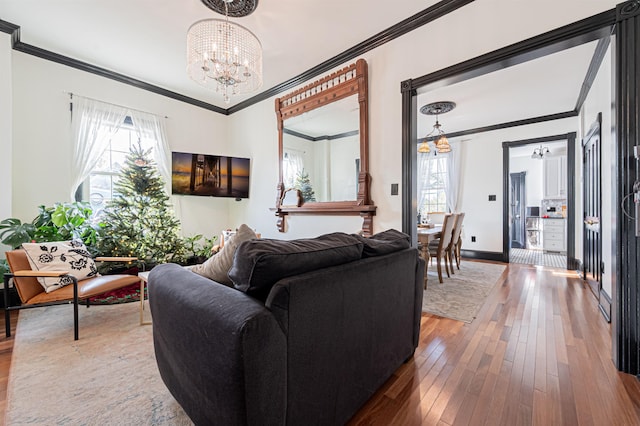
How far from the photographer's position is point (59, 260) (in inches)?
97.9

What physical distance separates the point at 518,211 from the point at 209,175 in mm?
8660

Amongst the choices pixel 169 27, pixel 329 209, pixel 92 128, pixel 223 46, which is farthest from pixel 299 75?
pixel 92 128

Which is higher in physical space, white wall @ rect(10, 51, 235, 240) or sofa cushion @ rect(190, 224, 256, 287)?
white wall @ rect(10, 51, 235, 240)

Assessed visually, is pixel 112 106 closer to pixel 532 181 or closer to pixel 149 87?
pixel 149 87

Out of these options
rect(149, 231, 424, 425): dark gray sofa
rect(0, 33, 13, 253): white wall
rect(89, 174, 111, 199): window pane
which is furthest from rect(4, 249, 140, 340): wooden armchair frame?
rect(89, 174, 111, 199): window pane

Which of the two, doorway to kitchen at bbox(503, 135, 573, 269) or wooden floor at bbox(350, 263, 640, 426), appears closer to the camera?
wooden floor at bbox(350, 263, 640, 426)

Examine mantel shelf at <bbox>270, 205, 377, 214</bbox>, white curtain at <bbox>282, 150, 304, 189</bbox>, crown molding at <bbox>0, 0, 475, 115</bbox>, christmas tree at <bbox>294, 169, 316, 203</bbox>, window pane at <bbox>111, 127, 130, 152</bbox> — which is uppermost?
crown molding at <bbox>0, 0, 475, 115</bbox>

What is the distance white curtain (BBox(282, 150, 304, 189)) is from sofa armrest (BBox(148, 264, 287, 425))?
9.77 ft

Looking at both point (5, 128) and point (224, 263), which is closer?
point (224, 263)

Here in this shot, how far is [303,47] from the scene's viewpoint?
10.8ft

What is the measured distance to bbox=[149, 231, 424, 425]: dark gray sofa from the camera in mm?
Answer: 852

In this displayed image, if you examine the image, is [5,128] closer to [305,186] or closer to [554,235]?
[305,186]

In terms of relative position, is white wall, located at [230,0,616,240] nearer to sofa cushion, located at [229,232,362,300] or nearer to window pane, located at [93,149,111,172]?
sofa cushion, located at [229,232,362,300]

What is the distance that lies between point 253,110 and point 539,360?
4902 millimetres
